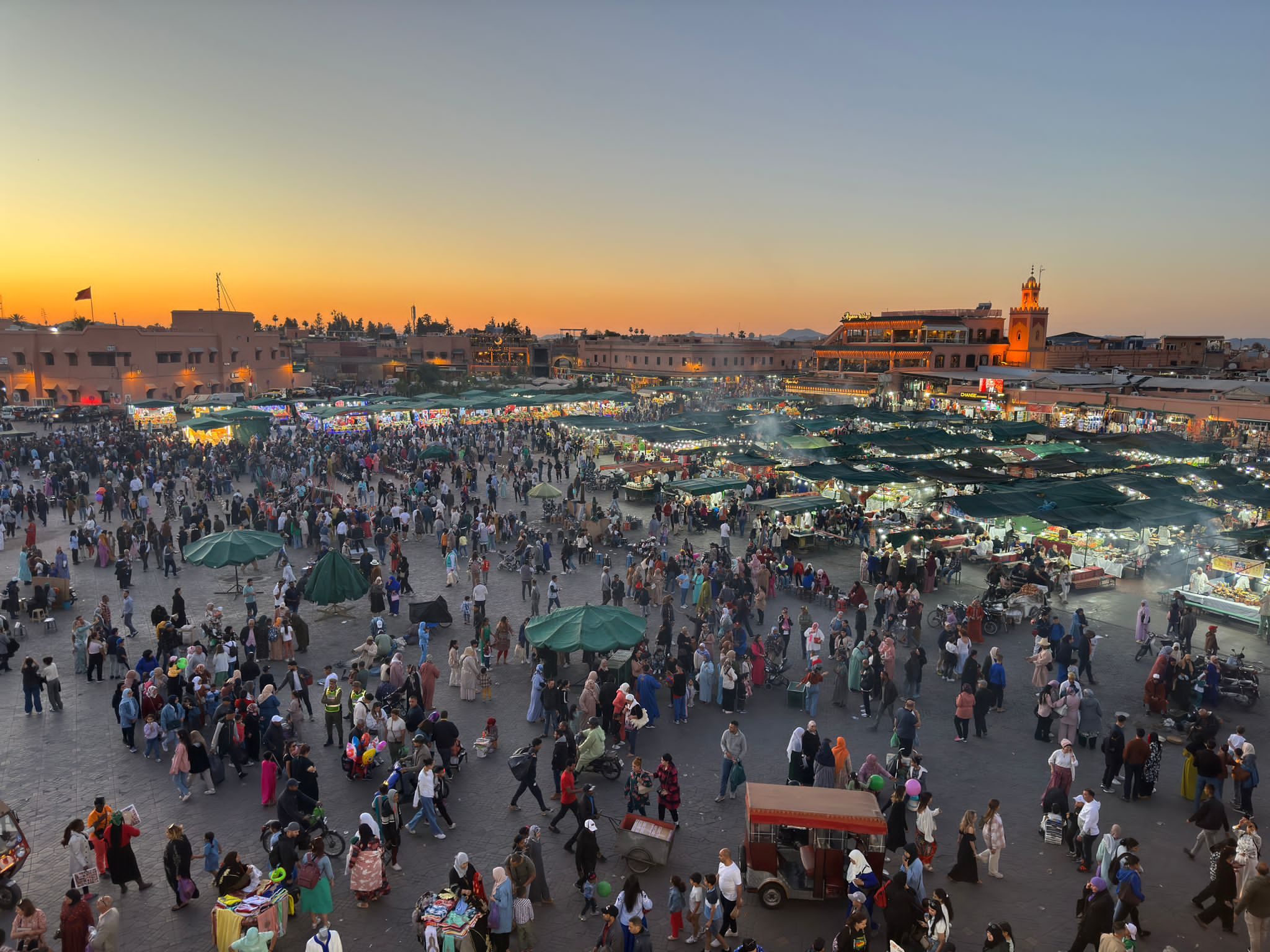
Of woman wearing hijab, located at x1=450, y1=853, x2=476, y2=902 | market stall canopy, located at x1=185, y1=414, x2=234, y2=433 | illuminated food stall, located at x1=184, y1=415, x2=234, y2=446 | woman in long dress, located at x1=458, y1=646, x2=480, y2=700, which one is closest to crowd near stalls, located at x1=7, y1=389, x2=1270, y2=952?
woman wearing hijab, located at x1=450, y1=853, x2=476, y2=902

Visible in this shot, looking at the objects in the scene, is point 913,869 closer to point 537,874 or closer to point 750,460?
point 537,874

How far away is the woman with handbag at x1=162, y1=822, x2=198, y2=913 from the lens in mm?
7129

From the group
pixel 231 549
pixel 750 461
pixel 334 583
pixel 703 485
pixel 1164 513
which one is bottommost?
pixel 334 583

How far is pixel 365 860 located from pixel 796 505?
49.8ft

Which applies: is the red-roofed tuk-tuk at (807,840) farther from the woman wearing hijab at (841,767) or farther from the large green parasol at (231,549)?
the large green parasol at (231,549)

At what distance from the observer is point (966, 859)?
7.45 metres

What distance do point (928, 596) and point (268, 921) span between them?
46.9ft

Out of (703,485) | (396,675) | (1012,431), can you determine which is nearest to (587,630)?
(396,675)

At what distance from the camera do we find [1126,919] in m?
6.25

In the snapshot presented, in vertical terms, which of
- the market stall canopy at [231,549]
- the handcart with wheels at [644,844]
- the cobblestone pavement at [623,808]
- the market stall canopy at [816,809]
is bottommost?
the cobblestone pavement at [623,808]

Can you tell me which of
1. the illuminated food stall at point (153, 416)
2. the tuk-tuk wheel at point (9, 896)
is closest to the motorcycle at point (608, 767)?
the tuk-tuk wheel at point (9, 896)

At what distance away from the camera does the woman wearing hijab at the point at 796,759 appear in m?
8.98

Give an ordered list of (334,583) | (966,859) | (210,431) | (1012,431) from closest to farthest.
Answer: (966,859) → (334,583) → (1012,431) → (210,431)

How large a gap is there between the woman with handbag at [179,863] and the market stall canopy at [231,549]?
828 centimetres
